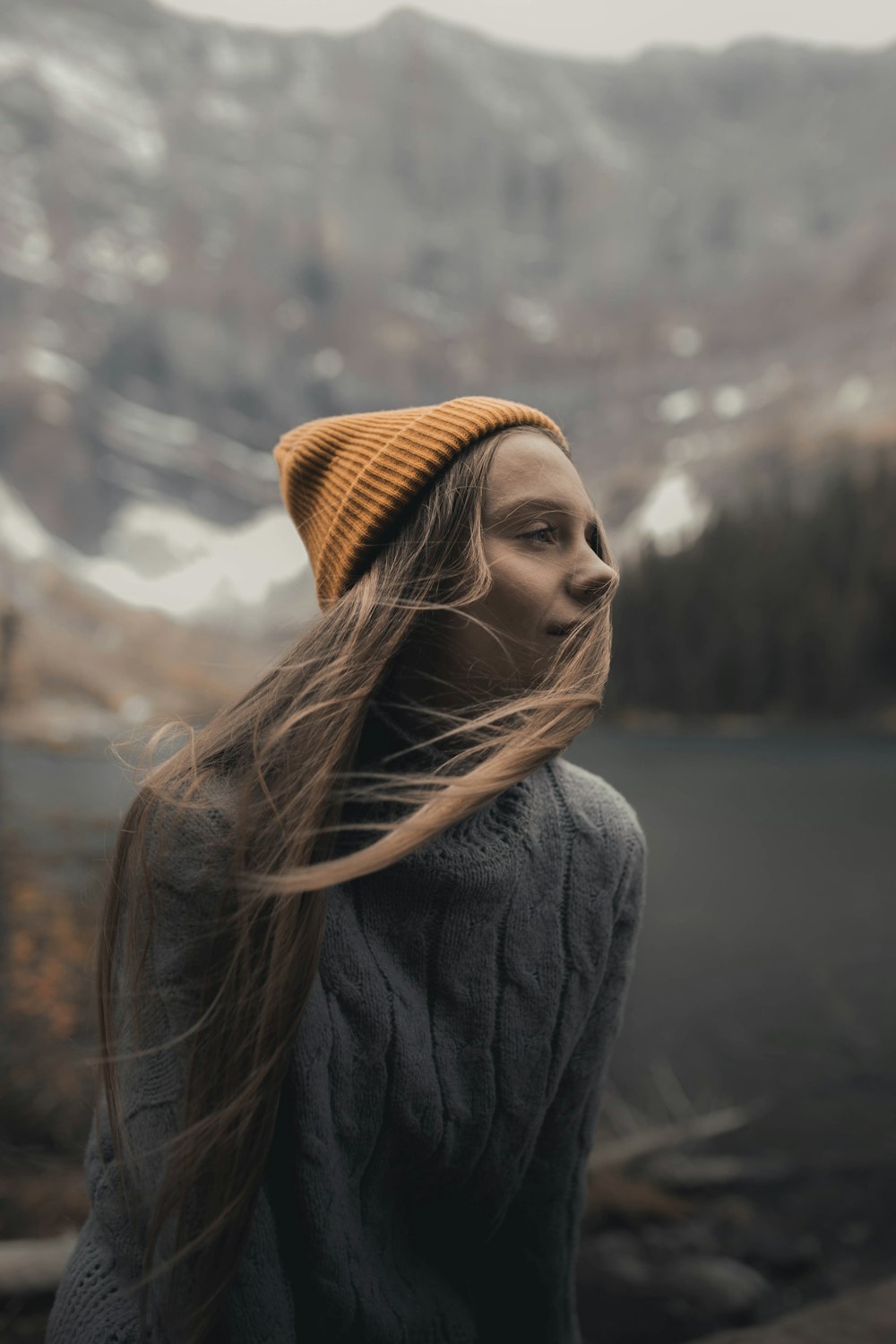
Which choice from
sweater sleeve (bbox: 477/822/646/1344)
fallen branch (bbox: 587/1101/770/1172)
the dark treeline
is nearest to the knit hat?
sweater sleeve (bbox: 477/822/646/1344)

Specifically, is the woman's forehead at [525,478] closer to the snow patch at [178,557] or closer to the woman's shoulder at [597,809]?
the woman's shoulder at [597,809]

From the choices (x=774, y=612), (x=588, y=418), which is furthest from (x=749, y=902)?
(x=588, y=418)

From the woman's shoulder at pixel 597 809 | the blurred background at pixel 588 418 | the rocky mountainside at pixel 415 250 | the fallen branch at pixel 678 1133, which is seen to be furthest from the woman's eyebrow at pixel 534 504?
the fallen branch at pixel 678 1133

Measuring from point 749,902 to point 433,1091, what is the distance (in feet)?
6.36

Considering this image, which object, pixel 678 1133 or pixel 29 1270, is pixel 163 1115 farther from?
pixel 678 1133

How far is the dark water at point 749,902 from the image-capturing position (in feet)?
7.53

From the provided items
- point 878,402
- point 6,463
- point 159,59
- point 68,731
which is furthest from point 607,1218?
point 159,59

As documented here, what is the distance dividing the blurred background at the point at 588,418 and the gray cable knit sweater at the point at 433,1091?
156cm

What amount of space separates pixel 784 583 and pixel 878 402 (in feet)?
2.03

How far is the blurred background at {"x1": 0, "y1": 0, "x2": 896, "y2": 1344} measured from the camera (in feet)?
7.56

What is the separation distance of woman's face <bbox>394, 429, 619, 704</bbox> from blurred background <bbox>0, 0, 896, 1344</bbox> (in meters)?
1.66

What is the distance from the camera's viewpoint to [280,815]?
68cm

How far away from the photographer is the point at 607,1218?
2178 millimetres

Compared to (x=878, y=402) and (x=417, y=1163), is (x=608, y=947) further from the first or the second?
(x=878, y=402)
